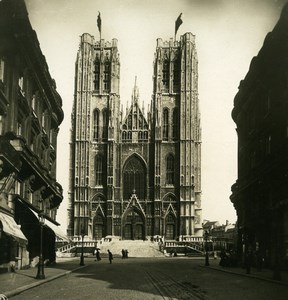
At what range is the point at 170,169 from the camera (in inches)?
2982

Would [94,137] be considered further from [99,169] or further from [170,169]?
[170,169]

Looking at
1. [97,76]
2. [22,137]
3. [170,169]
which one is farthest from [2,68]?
[97,76]

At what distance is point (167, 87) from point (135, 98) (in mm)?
5203

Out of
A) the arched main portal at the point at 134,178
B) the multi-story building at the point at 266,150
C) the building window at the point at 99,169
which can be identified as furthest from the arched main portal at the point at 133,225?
the multi-story building at the point at 266,150

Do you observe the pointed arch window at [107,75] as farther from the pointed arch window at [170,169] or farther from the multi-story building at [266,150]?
the multi-story building at [266,150]

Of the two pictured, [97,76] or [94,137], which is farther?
[97,76]

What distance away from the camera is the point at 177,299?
14461mm

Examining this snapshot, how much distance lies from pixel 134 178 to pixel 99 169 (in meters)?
4.95

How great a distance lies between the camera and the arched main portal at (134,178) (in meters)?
75.9

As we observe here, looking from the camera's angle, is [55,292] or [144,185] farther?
[144,185]

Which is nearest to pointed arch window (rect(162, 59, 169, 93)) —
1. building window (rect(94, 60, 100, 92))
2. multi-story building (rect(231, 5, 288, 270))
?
building window (rect(94, 60, 100, 92))

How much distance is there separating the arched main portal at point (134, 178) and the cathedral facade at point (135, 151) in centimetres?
14

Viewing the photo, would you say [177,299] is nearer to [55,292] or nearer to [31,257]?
[55,292]

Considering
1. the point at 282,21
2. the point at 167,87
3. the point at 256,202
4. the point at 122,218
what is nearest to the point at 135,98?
the point at 167,87
